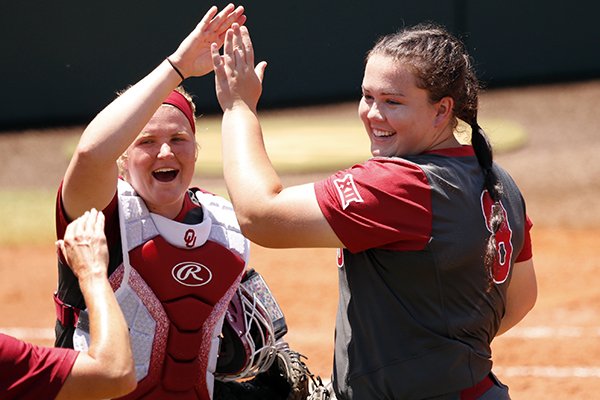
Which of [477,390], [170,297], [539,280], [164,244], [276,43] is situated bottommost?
[539,280]

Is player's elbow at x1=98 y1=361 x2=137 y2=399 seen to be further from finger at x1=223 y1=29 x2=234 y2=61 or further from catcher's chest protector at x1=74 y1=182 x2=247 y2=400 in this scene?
finger at x1=223 y1=29 x2=234 y2=61

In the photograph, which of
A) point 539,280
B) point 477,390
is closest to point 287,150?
point 539,280

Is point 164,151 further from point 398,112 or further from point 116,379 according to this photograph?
point 116,379

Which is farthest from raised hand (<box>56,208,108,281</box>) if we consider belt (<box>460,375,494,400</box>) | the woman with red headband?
belt (<box>460,375,494,400</box>)

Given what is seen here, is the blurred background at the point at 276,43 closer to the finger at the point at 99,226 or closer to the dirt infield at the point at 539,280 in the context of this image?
the dirt infield at the point at 539,280

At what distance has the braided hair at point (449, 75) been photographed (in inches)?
115

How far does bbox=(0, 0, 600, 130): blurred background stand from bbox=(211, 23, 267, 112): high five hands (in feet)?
43.4

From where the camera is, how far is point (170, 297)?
336 centimetres

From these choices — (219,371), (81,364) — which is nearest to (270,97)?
(219,371)

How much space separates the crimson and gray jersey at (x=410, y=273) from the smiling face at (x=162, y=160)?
0.71 metres

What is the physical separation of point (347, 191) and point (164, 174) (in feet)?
2.74

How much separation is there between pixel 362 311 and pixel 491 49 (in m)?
15.1

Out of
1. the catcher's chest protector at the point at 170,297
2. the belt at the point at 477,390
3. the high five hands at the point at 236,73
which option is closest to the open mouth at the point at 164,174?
the catcher's chest protector at the point at 170,297

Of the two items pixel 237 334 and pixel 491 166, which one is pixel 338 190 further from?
pixel 237 334
